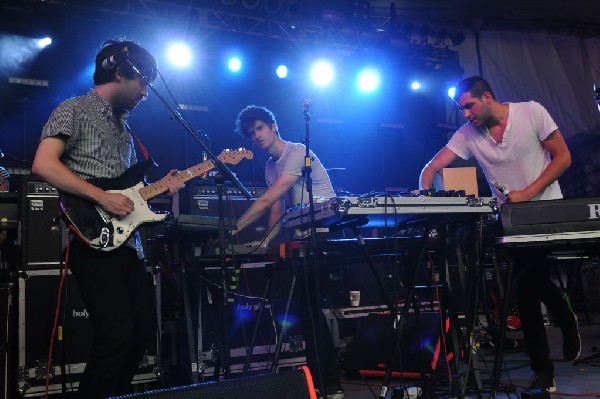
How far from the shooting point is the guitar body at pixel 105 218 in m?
2.61

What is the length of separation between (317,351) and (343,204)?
1.16m

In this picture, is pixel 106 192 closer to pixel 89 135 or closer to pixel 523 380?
pixel 89 135

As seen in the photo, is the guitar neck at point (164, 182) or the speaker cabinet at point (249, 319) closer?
the guitar neck at point (164, 182)

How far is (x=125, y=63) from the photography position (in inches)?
112

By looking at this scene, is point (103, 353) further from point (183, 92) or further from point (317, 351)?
point (183, 92)

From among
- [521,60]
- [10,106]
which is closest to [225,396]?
[10,106]

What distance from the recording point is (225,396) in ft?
5.31

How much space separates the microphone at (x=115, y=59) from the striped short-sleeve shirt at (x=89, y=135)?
0.16 m

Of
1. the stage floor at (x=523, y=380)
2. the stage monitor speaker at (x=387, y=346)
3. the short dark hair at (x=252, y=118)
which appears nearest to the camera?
the stage floor at (x=523, y=380)

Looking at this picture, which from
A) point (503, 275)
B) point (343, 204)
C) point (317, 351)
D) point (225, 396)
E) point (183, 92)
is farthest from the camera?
point (183, 92)

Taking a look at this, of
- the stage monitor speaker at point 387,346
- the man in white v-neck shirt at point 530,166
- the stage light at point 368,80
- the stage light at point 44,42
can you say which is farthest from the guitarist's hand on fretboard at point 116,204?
the stage light at point 368,80

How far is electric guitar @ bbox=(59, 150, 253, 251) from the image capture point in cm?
262

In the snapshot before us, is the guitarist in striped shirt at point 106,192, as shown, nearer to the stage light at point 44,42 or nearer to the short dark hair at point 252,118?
the short dark hair at point 252,118

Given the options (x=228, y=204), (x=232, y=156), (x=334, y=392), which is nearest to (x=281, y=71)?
(x=228, y=204)
